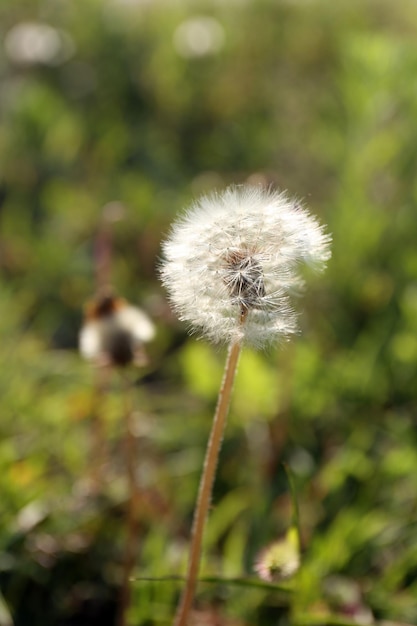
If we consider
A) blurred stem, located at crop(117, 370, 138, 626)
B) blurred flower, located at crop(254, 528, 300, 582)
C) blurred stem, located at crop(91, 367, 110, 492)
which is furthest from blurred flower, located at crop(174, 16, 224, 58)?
blurred flower, located at crop(254, 528, 300, 582)

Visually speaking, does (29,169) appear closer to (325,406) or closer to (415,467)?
(325,406)

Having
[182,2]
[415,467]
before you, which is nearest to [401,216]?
[415,467]

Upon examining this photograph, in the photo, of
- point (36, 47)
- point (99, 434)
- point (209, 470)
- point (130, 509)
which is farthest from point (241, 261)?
point (36, 47)

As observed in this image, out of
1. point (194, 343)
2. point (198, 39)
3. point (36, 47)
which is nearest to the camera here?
point (194, 343)

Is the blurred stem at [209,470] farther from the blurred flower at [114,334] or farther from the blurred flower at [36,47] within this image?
the blurred flower at [36,47]

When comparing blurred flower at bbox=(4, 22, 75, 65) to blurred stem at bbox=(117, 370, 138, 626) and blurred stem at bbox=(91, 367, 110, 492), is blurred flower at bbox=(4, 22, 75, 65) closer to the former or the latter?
blurred stem at bbox=(91, 367, 110, 492)

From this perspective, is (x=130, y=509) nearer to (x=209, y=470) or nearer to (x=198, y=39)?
(x=209, y=470)

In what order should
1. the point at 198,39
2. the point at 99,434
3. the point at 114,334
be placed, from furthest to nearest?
the point at 198,39, the point at 99,434, the point at 114,334

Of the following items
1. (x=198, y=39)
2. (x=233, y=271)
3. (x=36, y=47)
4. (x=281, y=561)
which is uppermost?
(x=198, y=39)
